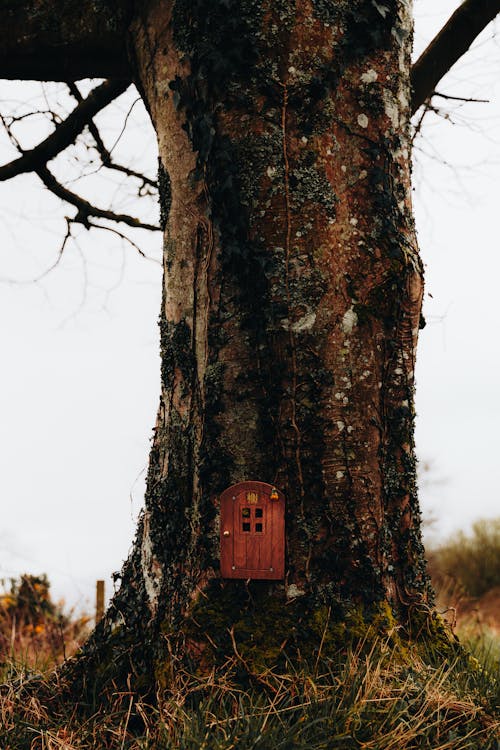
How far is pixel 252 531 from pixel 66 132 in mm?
3438

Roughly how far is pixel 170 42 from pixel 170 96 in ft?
0.88

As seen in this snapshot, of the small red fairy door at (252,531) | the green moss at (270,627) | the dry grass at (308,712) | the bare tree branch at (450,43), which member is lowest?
the dry grass at (308,712)

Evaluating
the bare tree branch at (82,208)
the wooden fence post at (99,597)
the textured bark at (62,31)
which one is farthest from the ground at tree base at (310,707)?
the bare tree branch at (82,208)

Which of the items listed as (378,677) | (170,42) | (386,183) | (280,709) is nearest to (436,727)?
(378,677)

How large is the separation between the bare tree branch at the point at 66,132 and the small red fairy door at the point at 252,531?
10.2ft

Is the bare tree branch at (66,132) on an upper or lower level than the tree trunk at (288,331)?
upper

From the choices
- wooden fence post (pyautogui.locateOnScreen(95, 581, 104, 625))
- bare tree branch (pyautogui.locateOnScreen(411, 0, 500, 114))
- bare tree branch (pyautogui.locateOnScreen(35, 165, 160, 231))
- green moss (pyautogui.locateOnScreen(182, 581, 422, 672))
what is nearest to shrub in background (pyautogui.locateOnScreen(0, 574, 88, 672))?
wooden fence post (pyautogui.locateOnScreen(95, 581, 104, 625))

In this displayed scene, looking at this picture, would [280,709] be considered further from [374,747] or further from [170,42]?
[170,42]

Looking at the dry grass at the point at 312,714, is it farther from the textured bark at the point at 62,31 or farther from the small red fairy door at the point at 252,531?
the textured bark at the point at 62,31

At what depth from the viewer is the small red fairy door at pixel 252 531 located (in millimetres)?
3070

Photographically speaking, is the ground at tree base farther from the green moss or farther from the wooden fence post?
the wooden fence post

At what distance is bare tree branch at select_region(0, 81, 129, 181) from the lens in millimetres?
4938

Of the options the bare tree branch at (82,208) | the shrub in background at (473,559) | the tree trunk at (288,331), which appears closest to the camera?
the tree trunk at (288,331)

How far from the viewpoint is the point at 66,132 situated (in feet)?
17.0
